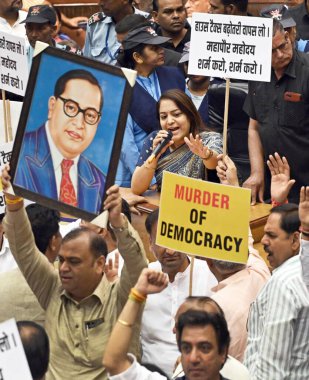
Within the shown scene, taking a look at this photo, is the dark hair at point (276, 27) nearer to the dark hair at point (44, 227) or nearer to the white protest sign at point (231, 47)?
the white protest sign at point (231, 47)

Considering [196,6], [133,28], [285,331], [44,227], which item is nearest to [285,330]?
[285,331]

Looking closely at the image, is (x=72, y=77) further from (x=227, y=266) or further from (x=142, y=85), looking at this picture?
(x=142, y=85)

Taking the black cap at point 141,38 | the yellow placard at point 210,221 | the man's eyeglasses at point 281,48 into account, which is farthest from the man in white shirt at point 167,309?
the black cap at point 141,38

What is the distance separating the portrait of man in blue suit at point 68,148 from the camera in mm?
7238

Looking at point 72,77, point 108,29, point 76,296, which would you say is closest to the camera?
point 72,77

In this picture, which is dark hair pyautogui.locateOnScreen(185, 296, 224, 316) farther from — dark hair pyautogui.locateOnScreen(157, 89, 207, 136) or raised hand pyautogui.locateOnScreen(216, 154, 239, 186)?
dark hair pyautogui.locateOnScreen(157, 89, 207, 136)

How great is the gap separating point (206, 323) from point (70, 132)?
1498 mm

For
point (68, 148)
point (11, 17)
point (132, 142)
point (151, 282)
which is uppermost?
point (11, 17)

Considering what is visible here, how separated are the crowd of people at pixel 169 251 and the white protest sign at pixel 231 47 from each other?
1.71 ft

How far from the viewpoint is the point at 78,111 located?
7316 millimetres

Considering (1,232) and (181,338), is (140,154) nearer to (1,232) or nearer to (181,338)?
(1,232)

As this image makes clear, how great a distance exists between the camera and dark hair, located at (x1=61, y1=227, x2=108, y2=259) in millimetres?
7578

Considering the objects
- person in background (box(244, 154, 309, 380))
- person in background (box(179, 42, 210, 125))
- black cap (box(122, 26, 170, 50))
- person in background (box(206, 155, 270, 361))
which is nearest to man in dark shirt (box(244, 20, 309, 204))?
person in background (box(179, 42, 210, 125))

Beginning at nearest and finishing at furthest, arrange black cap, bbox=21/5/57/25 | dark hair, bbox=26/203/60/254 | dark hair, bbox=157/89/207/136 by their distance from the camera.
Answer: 1. dark hair, bbox=26/203/60/254
2. dark hair, bbox=157/89/207/136
3. black cap, bbox=21/5/57/25
